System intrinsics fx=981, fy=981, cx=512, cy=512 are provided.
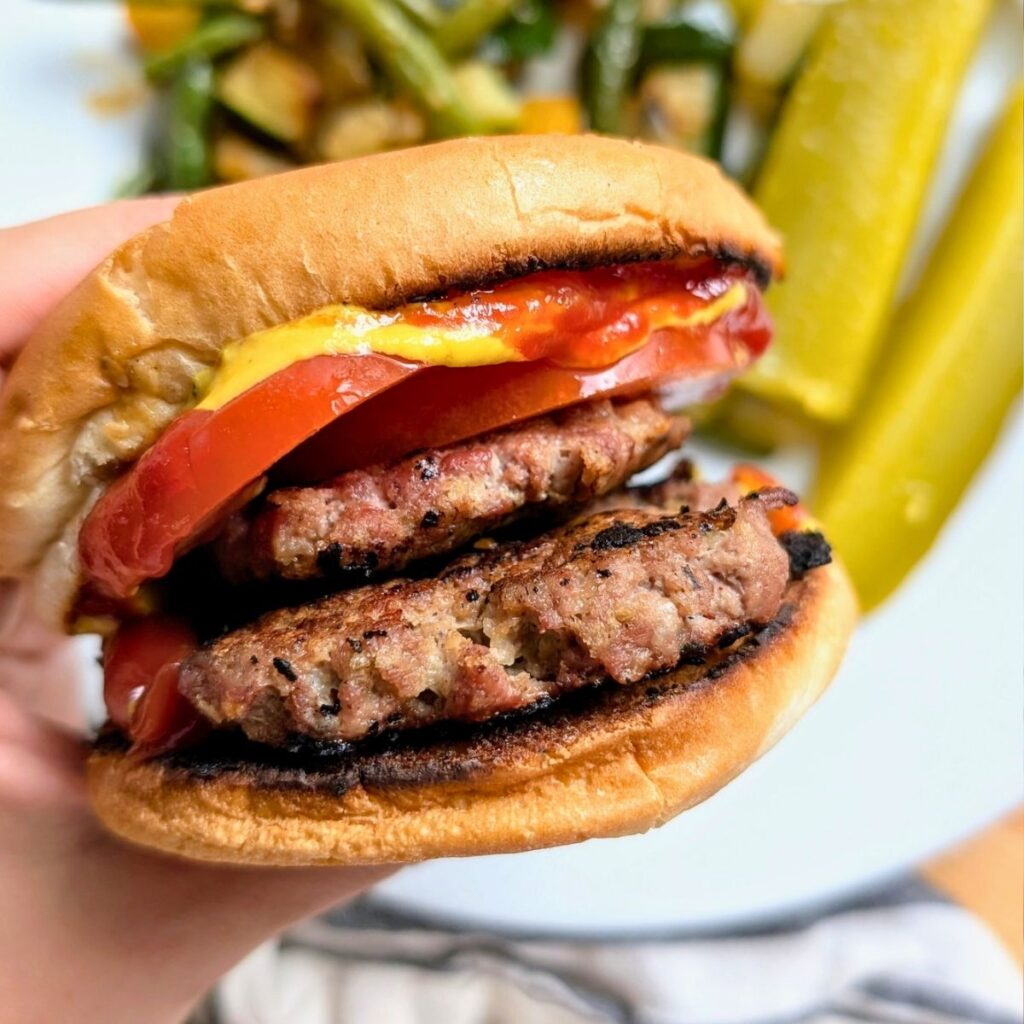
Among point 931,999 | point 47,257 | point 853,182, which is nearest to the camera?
point 47,257

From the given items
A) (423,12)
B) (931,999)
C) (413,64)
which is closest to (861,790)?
(931,999)

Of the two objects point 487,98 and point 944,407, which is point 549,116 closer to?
point 487,98

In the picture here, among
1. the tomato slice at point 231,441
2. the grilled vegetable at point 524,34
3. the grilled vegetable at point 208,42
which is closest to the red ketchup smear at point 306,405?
the tomato slice at point 231,441

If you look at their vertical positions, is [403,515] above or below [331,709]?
above

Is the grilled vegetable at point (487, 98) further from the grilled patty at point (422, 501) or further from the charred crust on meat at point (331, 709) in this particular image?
the charred crust on meat at point (331, 709)

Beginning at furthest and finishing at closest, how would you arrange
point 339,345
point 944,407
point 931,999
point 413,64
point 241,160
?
point 241,160, point 413,64, point 944,407, point 931,999, point 339,345

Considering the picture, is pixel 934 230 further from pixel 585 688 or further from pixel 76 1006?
pixel 76 1006

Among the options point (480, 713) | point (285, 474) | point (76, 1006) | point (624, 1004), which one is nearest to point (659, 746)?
point (480, 713)
